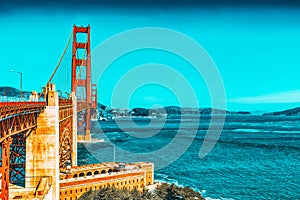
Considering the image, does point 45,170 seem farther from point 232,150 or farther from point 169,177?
point 232,150

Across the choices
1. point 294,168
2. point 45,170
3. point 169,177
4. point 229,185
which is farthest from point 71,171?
point 294,168

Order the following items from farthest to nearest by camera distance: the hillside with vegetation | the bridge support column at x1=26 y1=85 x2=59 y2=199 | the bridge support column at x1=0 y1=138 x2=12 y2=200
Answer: the hillside with vegetation
the bridge support column at x1=26 y1=85 x2=59 y2=199
the bridge support column at x1=0 y1=138 x2=12 y2=200

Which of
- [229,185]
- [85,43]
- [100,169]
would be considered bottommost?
[229,185]

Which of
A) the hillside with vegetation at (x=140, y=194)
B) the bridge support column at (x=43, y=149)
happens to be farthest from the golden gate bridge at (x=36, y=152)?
the hillside with vegetation at (x=140, y=194)

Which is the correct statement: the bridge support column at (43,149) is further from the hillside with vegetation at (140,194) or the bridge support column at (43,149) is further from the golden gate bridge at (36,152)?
the hillside with vegetation at (140,194)

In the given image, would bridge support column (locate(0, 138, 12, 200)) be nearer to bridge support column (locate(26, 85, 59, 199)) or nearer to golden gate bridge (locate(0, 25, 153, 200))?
golden gate bridge (locate(0, 25, 153, 200))

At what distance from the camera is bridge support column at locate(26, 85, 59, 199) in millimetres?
17922

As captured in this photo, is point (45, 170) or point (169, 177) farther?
point (169, 177)

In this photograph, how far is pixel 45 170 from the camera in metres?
18.3

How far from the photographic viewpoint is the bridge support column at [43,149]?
17.9m

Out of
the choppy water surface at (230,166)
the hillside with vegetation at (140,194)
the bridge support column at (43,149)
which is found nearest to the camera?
the bridge support column at (43,149)

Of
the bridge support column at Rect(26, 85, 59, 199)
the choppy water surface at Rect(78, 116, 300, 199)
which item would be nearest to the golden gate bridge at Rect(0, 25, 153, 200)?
the bridge support column at Rect(26, 85, 59, 199)

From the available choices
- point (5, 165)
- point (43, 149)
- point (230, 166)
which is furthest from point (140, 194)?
point (230, 166)

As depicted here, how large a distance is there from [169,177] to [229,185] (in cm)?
594
